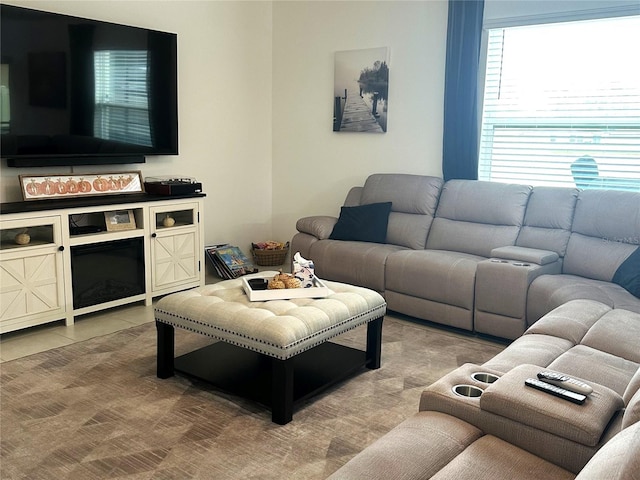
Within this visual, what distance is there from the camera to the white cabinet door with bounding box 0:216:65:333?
3.60 m

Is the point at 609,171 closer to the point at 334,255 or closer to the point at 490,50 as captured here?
the point at 490,50

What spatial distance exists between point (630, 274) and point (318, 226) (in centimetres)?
225

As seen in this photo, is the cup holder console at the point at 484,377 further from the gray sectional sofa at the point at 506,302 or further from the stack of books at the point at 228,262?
the stack of books at the point at 228,262

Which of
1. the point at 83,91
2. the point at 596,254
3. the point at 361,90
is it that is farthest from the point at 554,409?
the point at 361,90

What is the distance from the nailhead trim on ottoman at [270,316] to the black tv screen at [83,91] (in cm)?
166

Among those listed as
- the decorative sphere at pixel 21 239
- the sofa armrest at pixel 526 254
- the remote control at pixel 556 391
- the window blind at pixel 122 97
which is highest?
the window blind at pixel 122 97

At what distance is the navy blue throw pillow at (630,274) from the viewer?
3531 millimetres

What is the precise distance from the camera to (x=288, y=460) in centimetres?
244

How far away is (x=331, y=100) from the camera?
568 cm

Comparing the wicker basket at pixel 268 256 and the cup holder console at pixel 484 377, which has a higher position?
the cup holder console at pixel 484 377

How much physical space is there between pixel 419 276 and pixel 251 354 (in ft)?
4.53

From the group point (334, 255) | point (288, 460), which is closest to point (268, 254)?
point (334, 255)

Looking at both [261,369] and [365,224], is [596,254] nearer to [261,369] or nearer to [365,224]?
[365,224]

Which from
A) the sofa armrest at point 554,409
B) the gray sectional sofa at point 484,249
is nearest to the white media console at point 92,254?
the gray sectional sofa at point 484,249
